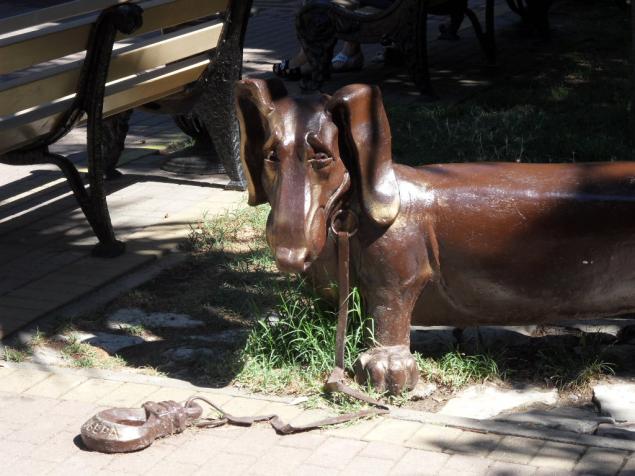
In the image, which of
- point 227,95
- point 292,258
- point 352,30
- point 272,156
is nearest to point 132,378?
point 292,258

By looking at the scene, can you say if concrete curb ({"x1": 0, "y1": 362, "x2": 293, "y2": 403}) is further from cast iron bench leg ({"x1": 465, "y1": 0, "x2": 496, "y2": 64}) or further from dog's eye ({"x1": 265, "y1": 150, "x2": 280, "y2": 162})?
cast iron bench leg ({"x1": 465, "y1": 0, "x2": 496, "y2": 64})

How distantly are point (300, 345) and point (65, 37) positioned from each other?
7.46 ft

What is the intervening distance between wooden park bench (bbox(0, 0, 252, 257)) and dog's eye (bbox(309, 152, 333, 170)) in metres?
2.02

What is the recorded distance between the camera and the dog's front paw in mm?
4535

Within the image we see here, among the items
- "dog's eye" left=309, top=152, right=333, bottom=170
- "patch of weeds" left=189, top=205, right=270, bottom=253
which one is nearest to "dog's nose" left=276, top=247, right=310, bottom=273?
"dog's eye" left=309, top=152, right=333, bottom=170

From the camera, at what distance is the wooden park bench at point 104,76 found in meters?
5.94

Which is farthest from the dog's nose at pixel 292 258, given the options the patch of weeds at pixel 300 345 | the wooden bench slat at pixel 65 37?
the wooden bench slat at pixel 65 37

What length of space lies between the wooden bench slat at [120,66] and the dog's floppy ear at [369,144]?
210cm

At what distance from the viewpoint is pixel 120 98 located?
6.88 metres

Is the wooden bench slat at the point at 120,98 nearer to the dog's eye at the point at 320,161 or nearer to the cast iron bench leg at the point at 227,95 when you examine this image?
the cast iron bench leg at the point at 227,95

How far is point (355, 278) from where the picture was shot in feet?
15.5

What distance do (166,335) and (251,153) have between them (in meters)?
1.20

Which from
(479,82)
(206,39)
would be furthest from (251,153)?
(479,82)

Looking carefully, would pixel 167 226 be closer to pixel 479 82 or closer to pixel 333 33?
pixel 333 33
